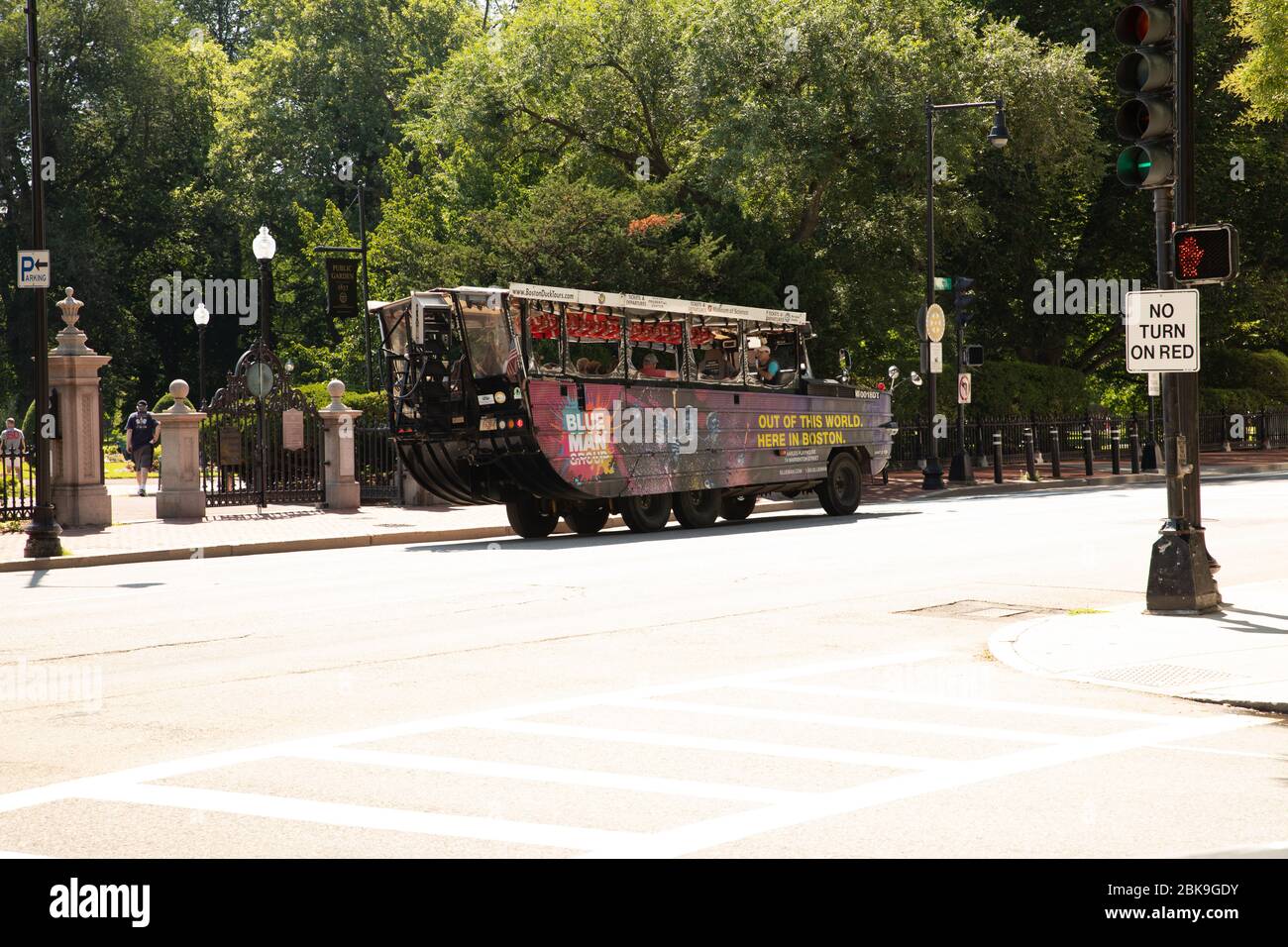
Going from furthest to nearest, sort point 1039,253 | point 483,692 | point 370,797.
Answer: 1. point 1039,253
2. point 483,692
3. point 370,797

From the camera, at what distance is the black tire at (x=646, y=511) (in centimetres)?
2336

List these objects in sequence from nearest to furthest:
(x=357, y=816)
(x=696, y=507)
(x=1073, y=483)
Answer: (x=357, y=816)
(x=696, y=507)
(x=1073, y=483)

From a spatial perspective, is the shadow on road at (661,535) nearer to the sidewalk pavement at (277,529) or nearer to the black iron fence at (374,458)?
the sidewalk pavement at (277,529)

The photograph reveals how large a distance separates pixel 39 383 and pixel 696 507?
395 inches

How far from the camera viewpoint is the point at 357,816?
20.4 ft

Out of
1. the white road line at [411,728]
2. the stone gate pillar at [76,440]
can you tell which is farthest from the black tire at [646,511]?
the white road line at [411,728]

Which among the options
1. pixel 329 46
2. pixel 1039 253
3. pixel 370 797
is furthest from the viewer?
pixel 329 46

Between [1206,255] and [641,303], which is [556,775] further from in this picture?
[641,303]

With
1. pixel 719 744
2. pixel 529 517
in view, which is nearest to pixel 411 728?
pixel 719 744

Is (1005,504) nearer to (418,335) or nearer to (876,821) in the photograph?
(418,335)

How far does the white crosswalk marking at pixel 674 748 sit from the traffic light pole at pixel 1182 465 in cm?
383
